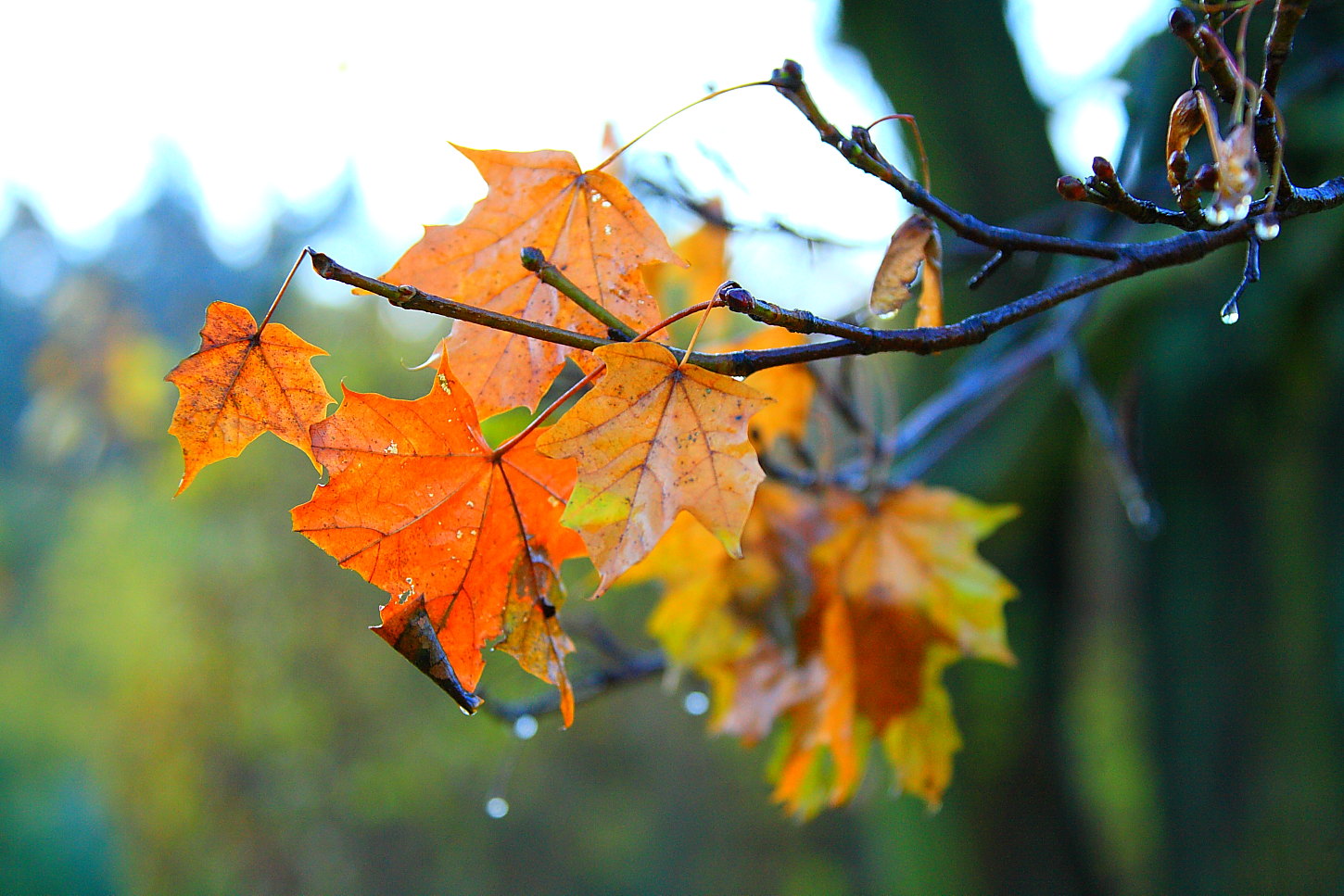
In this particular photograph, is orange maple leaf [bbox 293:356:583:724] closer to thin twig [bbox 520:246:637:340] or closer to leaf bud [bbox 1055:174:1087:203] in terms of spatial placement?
thin twig [bbox 520:246:637:340]

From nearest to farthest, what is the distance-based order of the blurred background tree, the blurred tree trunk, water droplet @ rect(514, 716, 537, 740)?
water droplet @ rect(514, 716, 537, 740), the blurred tree trunk, the blurred background tree

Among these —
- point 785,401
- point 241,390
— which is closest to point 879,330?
point 241,390

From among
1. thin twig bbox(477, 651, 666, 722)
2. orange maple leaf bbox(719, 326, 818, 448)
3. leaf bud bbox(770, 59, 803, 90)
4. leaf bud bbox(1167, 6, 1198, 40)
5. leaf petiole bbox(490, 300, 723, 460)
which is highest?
orange maple leaf bbox(719, 326, 818, 448)

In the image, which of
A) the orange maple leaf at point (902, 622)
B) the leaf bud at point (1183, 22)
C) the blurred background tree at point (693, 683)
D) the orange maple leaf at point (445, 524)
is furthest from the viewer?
the blurred background tree at point (693, 683)

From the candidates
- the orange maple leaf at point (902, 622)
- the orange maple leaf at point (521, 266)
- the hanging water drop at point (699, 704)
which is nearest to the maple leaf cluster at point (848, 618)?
the orange maple leaf at point (902, 622)

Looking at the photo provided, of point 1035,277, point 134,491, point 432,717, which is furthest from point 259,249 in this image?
point 1035,277

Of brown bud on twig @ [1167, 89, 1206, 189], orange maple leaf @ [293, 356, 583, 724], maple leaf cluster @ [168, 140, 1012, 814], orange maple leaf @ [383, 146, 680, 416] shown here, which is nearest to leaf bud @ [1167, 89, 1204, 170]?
brown bud on twig @ [1167, 89, 1206, 189]

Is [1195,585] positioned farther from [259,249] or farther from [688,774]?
[259,249]

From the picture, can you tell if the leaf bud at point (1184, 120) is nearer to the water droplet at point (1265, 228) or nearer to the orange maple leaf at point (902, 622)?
the water droplet at point (1265, 228)
